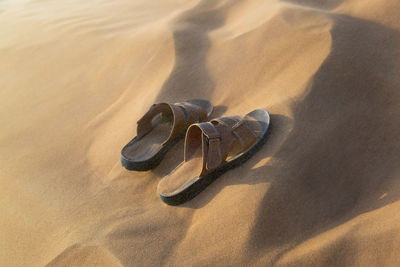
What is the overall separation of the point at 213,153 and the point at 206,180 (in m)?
0.19

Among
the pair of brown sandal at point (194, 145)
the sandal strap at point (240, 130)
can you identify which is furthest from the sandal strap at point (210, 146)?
the sandal strap at point (240, 130)

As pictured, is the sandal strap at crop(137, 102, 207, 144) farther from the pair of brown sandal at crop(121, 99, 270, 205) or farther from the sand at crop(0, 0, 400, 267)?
the sand at crop(0, 0, 400, 267)

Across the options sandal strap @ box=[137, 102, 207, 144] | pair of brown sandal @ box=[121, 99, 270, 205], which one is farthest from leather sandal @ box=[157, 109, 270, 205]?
sandal strap @ box=[137, 102, 207, 144]

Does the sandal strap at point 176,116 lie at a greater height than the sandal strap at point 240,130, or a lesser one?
greater

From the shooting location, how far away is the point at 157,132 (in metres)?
2.68

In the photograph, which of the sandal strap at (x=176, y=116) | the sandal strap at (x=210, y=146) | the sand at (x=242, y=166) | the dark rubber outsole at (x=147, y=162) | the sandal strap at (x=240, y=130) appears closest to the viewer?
the sand at (x=242, y=166)

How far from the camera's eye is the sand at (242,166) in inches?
71.0

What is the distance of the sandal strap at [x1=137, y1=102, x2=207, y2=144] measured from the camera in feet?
8.05

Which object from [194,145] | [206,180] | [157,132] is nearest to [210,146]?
[206,180]

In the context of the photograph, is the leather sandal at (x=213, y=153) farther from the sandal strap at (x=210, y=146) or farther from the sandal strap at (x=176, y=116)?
the sandal strap at (x=176, y=116)

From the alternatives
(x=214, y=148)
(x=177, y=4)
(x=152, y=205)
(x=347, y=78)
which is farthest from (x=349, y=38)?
(x=177, y=4)

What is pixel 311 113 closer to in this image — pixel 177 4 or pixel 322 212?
pixel 322 212

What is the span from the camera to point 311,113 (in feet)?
7.66

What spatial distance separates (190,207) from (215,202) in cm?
16
